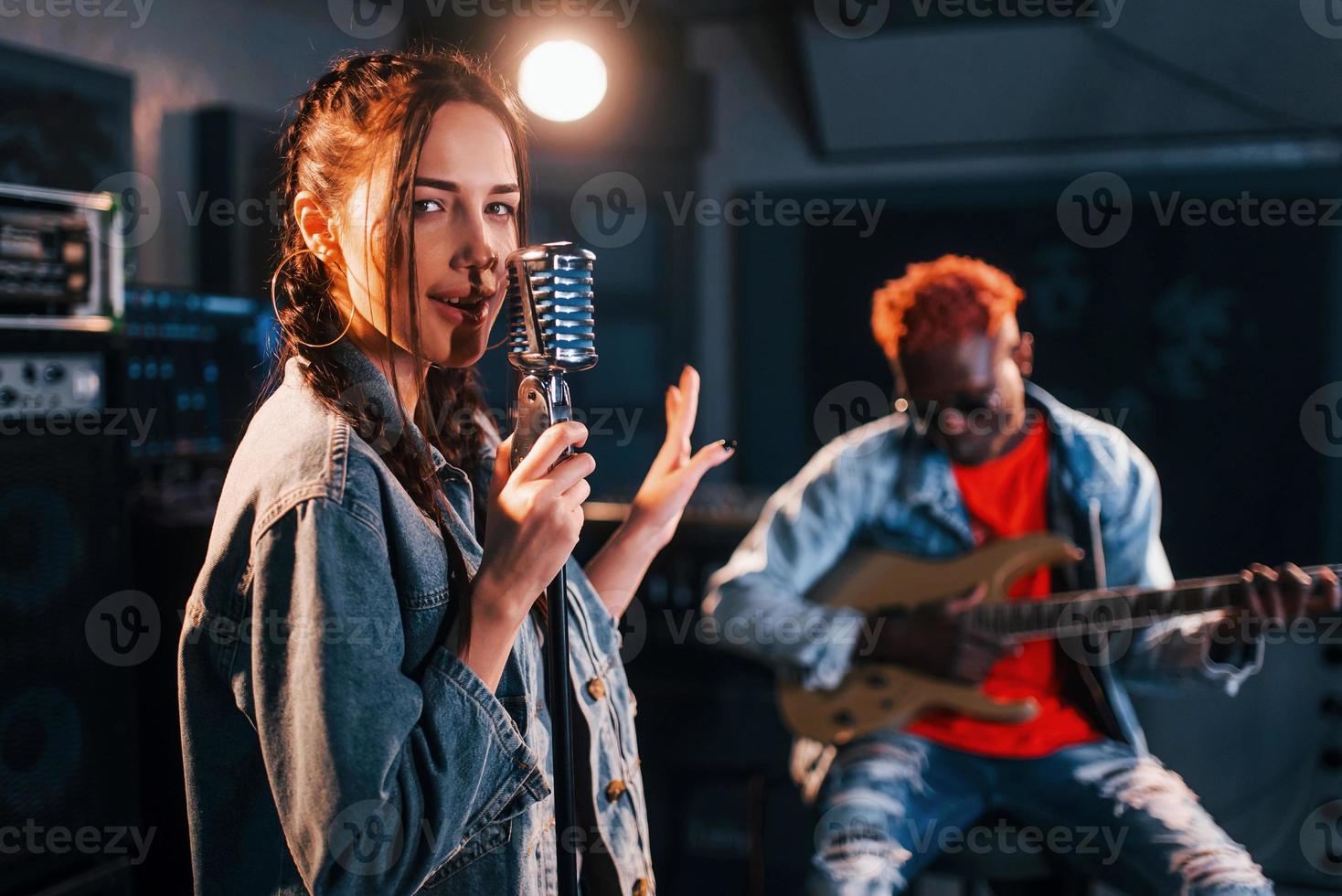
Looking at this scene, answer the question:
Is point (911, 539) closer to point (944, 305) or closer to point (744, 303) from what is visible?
point (944, 305)

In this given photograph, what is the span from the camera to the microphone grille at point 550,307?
3.18 feet

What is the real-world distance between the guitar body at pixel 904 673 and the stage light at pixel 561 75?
165cm

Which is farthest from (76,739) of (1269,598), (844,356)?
(844,356)

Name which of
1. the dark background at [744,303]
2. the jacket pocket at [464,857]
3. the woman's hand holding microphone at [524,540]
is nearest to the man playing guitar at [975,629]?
the dark background at [744,303]

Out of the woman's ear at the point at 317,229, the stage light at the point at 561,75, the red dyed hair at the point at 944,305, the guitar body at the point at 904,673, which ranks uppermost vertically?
the stage light at the point at 561,75

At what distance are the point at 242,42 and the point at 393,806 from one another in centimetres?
353

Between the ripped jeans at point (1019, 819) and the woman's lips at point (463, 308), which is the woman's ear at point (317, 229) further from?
the ripped jeans at point (1019, 819)

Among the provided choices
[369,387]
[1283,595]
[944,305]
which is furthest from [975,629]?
[369,387]

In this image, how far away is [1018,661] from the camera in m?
2.37

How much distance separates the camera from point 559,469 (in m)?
0.98

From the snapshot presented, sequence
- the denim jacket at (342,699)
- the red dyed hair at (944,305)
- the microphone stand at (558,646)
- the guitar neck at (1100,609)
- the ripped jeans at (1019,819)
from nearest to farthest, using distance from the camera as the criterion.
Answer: the denim jacket at (342,699), the microphone stand at (558,646), the ripped jeans at (1019,819), the guitar neck at (1100,609), the red dyed hair at (944,305)

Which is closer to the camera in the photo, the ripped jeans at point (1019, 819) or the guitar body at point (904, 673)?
the ripped jeans at point (1019, 819)

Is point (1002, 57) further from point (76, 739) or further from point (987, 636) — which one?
point (76, 739)

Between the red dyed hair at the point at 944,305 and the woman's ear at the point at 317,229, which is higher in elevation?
the red dyed hair at the point at 944,305
